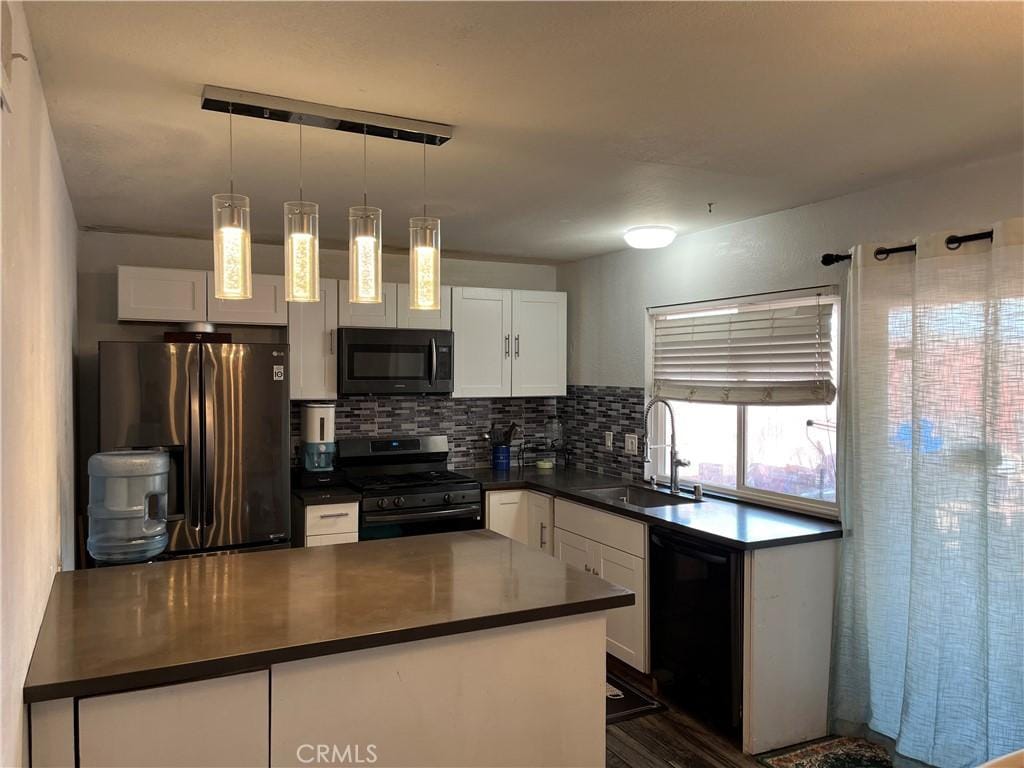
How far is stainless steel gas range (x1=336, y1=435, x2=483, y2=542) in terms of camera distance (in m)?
4.09

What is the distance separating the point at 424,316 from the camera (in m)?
4.56

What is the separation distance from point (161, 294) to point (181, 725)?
2809 mm

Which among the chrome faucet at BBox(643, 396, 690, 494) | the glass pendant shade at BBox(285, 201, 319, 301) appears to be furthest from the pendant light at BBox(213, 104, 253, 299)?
the chrome faucet at BBox(643, 396, 690, 494)

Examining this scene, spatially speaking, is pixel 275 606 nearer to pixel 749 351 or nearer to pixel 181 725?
pixel 181 725

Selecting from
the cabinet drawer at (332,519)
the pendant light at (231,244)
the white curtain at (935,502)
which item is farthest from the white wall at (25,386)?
the white curtain at (935,502)

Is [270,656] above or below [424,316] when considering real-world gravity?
below

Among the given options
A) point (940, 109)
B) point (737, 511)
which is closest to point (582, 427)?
point (737, 511)

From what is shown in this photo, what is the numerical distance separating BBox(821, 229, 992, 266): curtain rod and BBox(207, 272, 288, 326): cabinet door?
2819mm

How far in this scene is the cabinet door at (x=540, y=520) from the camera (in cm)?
430

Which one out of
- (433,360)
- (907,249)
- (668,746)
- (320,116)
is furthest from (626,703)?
(320,116)

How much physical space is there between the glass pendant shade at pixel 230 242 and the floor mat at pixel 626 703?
248 centimetres

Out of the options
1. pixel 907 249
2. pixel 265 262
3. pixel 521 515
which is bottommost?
pixel 521 515

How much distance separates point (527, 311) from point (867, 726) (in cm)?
304

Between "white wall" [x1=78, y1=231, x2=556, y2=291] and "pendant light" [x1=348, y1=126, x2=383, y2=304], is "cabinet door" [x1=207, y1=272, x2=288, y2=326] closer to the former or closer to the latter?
"white wall" [x1=78, y1=231, x2=556, y2=291]
